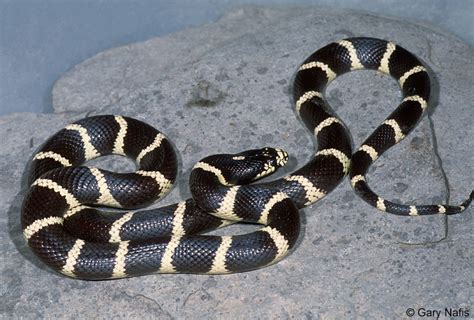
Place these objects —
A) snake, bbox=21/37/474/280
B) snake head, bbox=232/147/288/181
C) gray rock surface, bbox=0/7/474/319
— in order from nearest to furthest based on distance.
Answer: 1. gray rock surface, bbox=0/7/474/319
2. snake, bbox=21/37/474/280
3. snake head, bbox=232/147/288/181

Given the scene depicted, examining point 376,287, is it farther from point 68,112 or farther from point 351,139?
point 68,112

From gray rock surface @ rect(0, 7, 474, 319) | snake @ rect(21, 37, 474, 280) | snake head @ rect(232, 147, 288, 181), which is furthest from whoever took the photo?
snake head @ rect(232, 147, 288, 181)

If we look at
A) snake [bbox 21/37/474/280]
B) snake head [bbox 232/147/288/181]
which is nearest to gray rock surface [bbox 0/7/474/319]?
snake [bbox 21/37/474/280]

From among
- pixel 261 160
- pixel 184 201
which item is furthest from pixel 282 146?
pixel 184 201

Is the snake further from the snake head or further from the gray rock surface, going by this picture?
the gray rock surface

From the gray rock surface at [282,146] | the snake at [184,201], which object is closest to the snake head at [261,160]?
the snake at [184,201]

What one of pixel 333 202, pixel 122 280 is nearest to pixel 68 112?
pixel 122 280
